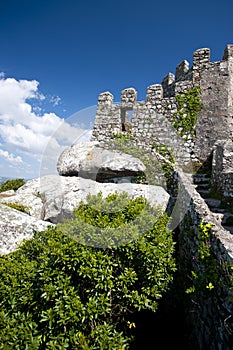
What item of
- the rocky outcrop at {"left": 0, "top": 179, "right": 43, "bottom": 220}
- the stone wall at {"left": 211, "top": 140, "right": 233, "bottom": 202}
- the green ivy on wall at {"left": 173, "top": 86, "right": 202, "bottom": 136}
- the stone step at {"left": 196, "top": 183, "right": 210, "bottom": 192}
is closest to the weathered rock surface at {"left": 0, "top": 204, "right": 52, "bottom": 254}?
the rocky outcrop at {"left": 0, "top": 179, "right": 43, "bottom": 220}

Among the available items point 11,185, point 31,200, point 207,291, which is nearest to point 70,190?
point 31,200

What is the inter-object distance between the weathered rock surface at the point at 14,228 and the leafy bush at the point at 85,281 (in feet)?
4.37

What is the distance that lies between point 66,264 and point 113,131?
1064cm

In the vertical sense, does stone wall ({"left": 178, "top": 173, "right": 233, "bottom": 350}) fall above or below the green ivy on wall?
below

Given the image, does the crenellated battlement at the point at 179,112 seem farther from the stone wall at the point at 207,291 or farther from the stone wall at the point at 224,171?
the stone wall at the point at 207,291

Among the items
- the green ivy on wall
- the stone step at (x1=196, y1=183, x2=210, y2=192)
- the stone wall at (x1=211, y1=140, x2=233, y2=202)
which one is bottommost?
the stone step at (x1=196, y1=183, x2=210, y2=192)

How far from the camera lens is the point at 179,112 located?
12.7 meters

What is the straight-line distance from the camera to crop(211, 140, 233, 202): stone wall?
788 centimetres

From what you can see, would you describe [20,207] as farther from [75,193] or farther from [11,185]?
[11,185]

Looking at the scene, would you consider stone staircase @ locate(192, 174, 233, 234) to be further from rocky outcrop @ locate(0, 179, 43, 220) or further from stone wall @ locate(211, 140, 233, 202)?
rocky outcrop @ locate(0, 179, 43, 220)

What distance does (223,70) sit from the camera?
11.9m

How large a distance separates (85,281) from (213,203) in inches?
211

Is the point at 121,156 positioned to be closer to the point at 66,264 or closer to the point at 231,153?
the point at 231,153

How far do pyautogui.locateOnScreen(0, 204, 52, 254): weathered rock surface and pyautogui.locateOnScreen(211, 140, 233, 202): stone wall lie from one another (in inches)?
232
